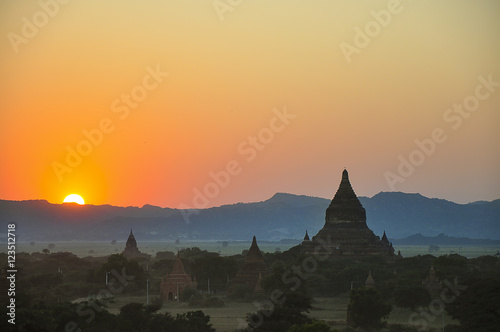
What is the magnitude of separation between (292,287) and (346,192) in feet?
126

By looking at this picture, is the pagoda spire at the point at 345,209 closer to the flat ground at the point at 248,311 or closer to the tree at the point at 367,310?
the flat ground at the point at 248,311

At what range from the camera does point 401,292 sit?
74.9 m

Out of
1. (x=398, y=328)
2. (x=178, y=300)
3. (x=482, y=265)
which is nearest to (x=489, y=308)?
(x=398, y=328)

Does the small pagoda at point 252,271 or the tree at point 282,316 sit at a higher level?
the small pagoda at point 252,271

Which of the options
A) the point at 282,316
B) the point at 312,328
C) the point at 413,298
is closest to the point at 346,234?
the point at 413,298

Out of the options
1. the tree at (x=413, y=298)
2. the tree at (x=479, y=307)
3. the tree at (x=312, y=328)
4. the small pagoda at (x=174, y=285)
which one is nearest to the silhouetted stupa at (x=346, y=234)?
the small pagoda at (x=174, y=285)

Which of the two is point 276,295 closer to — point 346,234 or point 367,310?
point 367,310

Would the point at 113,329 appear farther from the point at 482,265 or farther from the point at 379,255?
the point at 482,265

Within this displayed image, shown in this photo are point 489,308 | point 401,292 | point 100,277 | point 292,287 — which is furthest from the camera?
point 100,277

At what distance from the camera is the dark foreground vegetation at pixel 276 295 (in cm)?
5284

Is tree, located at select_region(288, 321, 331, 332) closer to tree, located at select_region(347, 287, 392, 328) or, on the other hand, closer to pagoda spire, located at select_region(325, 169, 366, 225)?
tree, located at select_region(347, 287, 392, 328)

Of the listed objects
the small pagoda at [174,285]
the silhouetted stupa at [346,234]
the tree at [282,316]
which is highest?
the silhouetted stupa at [346,234]

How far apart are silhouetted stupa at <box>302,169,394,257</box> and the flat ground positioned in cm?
2226

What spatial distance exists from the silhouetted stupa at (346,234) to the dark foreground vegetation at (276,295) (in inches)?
111
